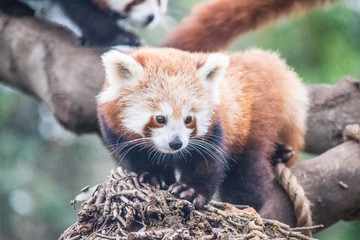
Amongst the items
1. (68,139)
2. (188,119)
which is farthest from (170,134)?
(68,139)

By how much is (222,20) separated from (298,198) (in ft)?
4.76

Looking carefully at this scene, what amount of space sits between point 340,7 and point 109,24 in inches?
78.4

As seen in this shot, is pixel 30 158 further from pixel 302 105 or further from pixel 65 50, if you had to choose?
pixel 302 105

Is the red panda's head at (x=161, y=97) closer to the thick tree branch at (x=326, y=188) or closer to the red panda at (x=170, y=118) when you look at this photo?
the red panda at (x=170, y=118)

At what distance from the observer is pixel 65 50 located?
409 centimetres

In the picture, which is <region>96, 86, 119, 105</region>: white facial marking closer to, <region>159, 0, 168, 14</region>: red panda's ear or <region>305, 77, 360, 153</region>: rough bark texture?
<region>305, 77, 360, 153</region>: rough bark texture

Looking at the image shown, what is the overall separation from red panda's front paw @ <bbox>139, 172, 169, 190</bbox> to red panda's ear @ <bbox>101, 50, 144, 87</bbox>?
429 mm

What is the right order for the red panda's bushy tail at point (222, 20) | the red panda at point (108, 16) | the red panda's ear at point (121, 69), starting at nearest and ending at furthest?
the red panda's ear at point (121, 69) < the red panda's bushy tail at point (222, 20) < the red panda at point (108, 16)

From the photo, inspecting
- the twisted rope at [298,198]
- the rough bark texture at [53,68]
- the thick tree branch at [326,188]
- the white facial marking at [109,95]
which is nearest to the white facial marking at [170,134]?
the white facial marking at [109,95]

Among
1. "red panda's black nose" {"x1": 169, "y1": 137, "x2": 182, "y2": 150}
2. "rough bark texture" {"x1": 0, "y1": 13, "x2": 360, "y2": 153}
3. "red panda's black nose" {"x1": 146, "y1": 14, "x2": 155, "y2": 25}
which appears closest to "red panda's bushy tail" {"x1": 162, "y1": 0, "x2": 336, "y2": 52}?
"rough bark texture" {"x1": 0, "y1": 13, "x2": 360, "y2": 153}

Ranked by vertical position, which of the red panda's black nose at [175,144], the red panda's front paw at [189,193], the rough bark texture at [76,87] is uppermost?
the rough bark texture at [76,87]

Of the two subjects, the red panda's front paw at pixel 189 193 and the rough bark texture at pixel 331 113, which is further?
the rough bark texture at pixel 331 113

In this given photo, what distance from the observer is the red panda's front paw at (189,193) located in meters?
2.10

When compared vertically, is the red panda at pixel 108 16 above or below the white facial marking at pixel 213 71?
above
